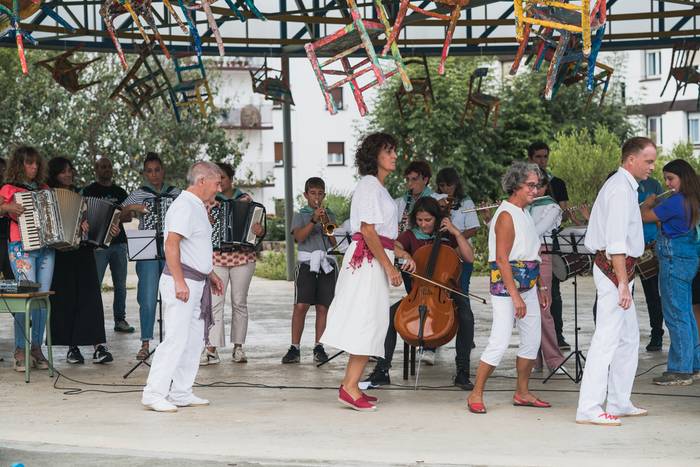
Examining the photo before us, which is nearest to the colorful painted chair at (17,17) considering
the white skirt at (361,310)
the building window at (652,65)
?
the white skirt at (361,310)

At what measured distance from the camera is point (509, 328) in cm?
870

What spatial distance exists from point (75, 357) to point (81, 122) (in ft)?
62.3

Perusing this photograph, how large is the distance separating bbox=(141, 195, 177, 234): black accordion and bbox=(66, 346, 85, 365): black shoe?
1.59 metres

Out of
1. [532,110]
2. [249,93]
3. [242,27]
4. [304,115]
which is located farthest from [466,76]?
[249,93]

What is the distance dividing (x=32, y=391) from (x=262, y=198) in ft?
150

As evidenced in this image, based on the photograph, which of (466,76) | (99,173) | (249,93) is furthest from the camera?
(249,93)

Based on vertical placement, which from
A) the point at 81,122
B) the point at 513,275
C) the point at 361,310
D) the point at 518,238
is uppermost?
the point at 81,122

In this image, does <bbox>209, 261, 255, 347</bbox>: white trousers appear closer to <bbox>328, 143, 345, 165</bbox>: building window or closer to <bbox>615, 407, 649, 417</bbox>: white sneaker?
<bbox>615, 407, 649, 417</bbox>: white sneaker

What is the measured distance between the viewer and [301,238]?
11.5m

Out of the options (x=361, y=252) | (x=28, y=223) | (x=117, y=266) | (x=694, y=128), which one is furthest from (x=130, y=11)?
(x=694, y=128)

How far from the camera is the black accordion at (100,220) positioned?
11469 millimetres

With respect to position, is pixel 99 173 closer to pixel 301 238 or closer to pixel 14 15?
pixel 301 238

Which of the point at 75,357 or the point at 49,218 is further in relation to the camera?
the point at 75,357

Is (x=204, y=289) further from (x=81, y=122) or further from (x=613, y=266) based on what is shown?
(x=81, y=122)
